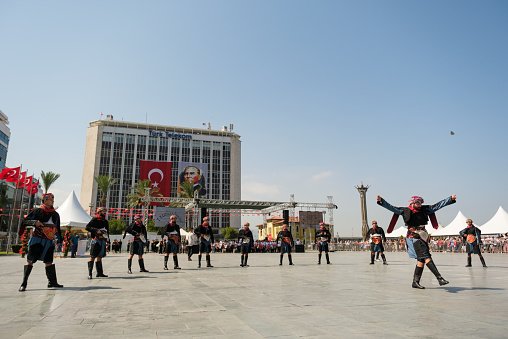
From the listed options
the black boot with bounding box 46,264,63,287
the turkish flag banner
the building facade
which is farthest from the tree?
the black boot with bounding box 46,264,63,287

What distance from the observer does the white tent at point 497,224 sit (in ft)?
97.6

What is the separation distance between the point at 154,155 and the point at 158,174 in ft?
19.9

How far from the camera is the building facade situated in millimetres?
79875

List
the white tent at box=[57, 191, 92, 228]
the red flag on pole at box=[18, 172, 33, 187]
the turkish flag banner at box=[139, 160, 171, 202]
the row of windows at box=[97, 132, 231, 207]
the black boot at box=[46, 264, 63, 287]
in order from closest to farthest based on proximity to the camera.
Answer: the black boot at box=[46, 264, 63, 287]
the white tent at box=[57, 191, 92, 228]
the red flag on pole at box=[18, 172, 33, 187]
the turkish flag banner at box=[139, 160, 171, 202]
the row of windows at box=[97, 132, 231, 207]

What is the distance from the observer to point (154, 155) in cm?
8394

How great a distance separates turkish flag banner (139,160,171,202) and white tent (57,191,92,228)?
5091 centimetres

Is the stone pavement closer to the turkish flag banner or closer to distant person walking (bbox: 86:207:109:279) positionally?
distant person walking (bbox: 86:207:109:279)

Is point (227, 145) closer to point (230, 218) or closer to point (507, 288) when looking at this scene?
point (230, 218)

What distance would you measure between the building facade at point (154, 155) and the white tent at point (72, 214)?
51.7m

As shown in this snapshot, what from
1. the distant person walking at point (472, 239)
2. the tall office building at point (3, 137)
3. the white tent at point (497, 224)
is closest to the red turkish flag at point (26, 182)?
the distant person walking at point (472, 239)

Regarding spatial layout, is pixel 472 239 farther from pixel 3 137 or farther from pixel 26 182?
pixel 3 137

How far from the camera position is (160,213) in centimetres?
3750

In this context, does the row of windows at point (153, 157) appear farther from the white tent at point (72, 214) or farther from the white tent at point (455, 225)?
the white tent at point (455, 225)

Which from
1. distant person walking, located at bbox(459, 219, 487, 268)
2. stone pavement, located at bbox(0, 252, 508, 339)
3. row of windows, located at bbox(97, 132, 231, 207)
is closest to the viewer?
stone pavement, located at bbox(0, 252, 508, 339)
